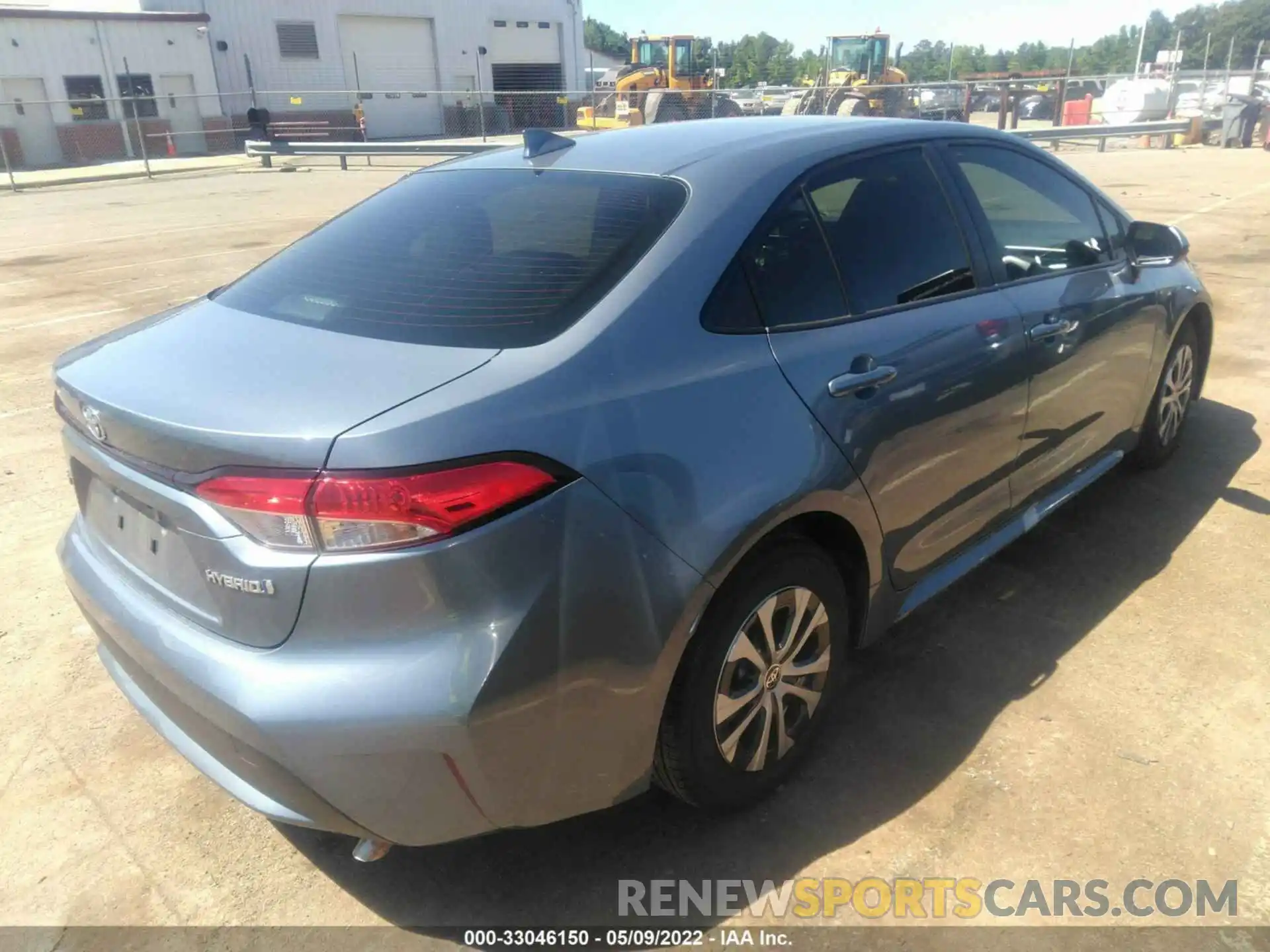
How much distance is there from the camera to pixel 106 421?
2.14 metres

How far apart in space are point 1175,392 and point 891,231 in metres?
2.46

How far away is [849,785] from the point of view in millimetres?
2682

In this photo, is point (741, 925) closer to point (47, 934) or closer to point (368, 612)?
point (368, 612)

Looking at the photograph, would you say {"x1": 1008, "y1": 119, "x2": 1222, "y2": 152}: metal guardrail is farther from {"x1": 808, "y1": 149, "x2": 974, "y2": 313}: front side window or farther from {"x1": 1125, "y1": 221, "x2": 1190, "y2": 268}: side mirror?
{"x1": 808, "y1": 149, "x2": 974, "y2": 313}: front side window

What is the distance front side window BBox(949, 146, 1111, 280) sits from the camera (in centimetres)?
331

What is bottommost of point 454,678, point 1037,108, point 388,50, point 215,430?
point 1037,108

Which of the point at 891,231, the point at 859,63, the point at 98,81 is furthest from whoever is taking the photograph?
the point at 98,81

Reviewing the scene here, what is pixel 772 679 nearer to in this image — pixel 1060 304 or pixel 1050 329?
pixel 1050 329

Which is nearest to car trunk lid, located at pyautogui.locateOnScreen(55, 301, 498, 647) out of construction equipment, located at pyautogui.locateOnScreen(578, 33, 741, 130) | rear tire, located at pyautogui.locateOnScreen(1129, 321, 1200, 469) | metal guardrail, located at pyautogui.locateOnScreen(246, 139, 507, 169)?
rear tire, located at pyautogui.locateOnScreen(1129, 321, 1200, 469)

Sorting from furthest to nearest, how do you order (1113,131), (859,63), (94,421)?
(859,63), (1113,131), (94,421)

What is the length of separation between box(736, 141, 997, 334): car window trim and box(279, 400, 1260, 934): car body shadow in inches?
48.0

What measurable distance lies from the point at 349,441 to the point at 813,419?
116 centimetres

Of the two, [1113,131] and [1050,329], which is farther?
[1113,131]

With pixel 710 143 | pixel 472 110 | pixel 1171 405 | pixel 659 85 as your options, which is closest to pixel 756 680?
pixel 710 143
